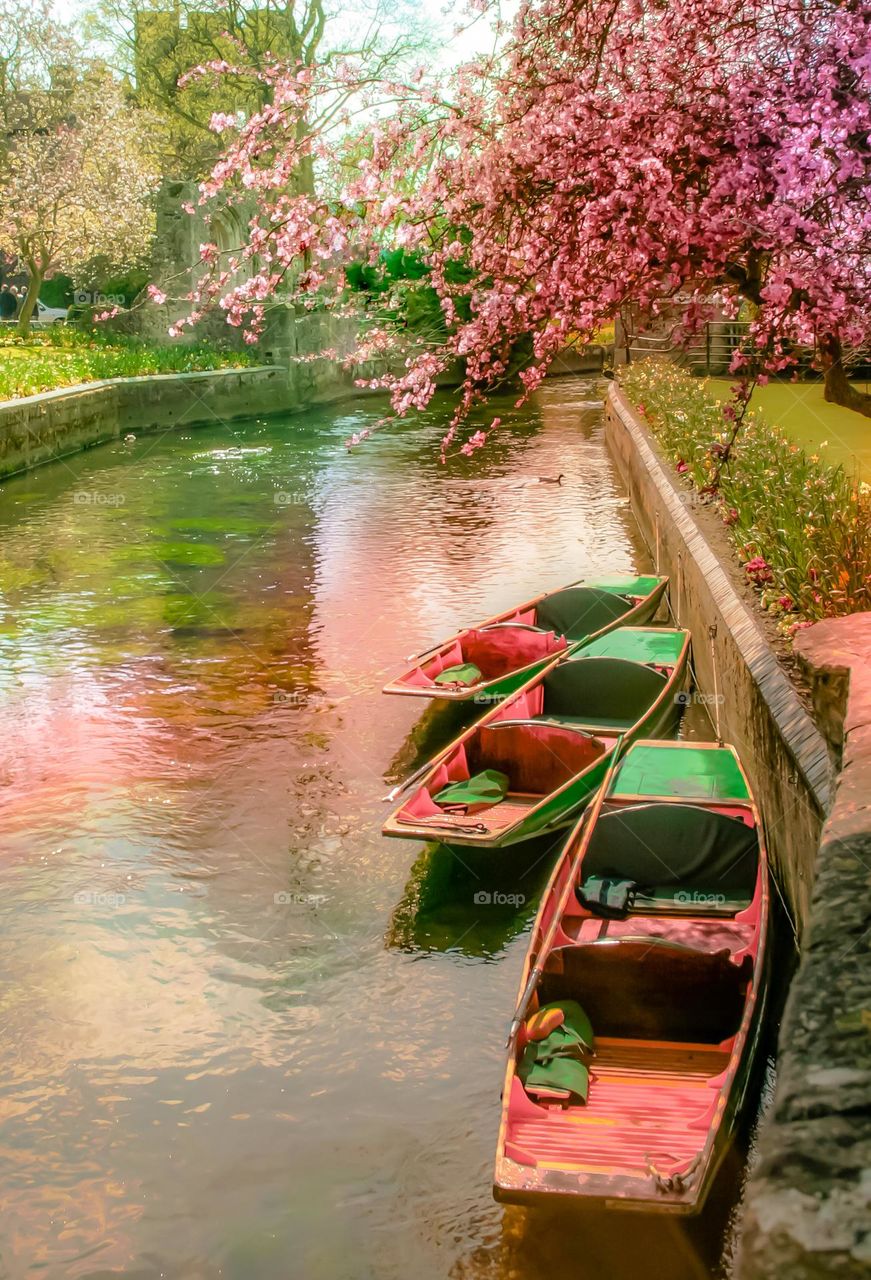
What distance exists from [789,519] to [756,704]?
2.96 meters

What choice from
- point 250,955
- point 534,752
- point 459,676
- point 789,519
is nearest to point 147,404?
point 459,676

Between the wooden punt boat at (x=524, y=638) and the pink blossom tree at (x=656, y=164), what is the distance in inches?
137

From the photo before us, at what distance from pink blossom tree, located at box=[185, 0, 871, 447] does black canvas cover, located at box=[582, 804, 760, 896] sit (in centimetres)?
256

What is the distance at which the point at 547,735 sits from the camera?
31.6 ft

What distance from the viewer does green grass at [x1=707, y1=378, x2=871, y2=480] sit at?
17109mm

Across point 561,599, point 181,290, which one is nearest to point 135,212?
point 181,290

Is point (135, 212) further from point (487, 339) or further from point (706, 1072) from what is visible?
point (706, 1072)

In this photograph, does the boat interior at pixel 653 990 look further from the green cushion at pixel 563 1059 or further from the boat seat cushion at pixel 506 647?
the boat seat cushion at pixel 506 647

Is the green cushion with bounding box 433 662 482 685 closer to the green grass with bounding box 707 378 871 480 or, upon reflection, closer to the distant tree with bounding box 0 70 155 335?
the green grass with bounding box 707 378 871 480

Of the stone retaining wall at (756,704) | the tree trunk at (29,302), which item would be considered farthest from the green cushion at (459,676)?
the tree trunk at (29,302)

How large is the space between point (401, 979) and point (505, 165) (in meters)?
4.86

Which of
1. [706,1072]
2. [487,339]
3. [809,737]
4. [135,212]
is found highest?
[135,212]

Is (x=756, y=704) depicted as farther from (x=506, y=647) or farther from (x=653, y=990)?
(x=506, y=647)

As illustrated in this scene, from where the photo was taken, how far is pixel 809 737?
22.5 feet
